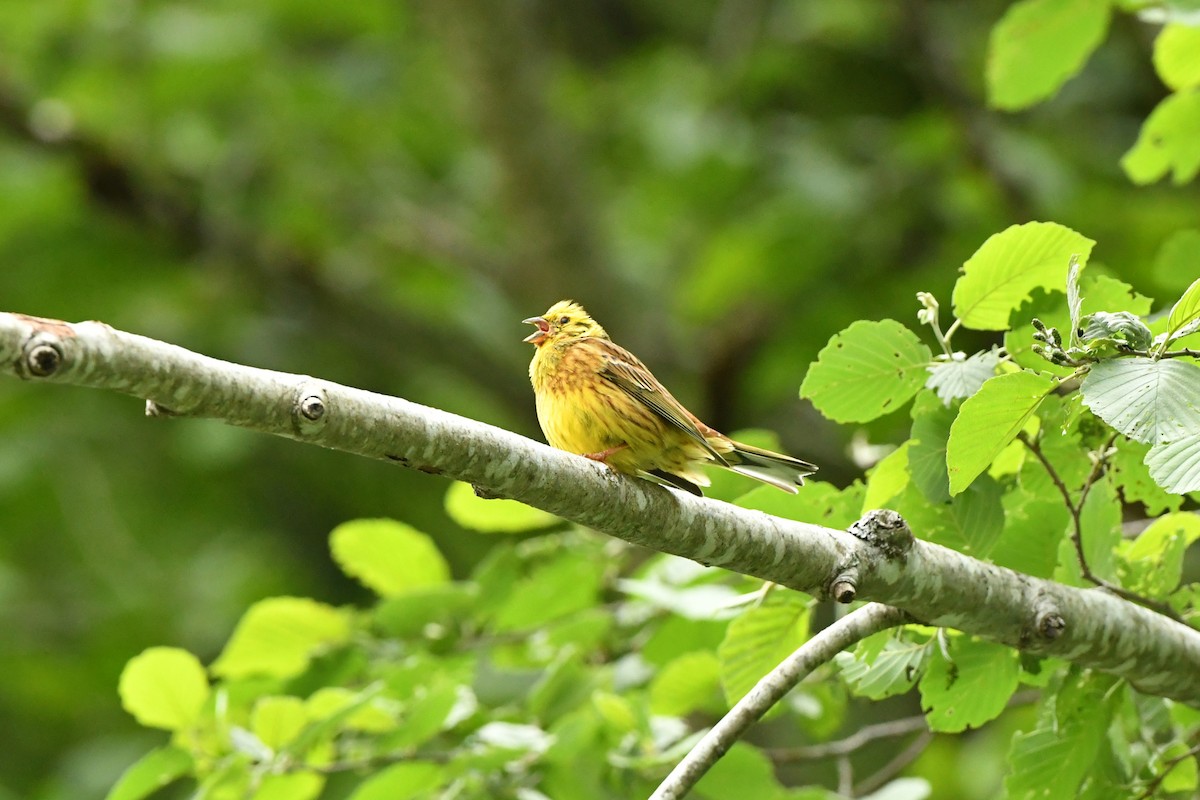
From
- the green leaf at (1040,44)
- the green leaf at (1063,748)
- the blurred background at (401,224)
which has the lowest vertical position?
the green leaf at (1063,748)

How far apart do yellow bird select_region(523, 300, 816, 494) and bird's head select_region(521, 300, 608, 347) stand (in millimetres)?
55

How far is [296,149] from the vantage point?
984 centimetres

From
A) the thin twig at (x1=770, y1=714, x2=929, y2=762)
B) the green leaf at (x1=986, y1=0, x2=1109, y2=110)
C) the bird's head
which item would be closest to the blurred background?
the green leaf at (x1=986, y1=0, x2=1109, y2=110)

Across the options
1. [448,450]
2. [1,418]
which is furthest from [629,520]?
[1,418]

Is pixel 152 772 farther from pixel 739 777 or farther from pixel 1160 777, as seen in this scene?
pixel 1160 777

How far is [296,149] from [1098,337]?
26.9 ft

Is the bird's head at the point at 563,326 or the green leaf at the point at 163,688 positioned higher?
the bird's head at the point at 563,326

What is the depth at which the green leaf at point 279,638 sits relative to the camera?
399 centimetres

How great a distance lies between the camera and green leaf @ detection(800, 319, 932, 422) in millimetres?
3006

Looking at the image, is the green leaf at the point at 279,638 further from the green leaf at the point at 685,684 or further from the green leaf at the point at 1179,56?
the green leaf at the point at 1179,56

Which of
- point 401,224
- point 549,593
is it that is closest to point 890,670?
point 549,593

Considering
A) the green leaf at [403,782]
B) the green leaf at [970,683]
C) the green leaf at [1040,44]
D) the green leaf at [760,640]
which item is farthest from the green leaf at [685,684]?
the green leaf at [1040,44]

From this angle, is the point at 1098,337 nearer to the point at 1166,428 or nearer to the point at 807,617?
the point at 1166,428

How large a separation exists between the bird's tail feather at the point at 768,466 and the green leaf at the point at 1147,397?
4.18ft
